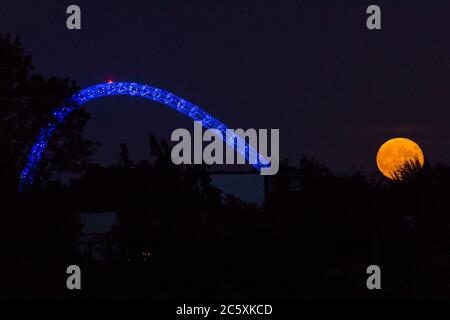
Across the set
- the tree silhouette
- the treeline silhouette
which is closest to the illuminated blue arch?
the tree silhouette

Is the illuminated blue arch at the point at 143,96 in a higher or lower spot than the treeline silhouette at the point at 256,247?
higher

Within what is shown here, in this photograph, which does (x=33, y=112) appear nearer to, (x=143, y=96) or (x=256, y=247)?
(x=143, y=96)

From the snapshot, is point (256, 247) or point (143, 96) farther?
point (143, 96)

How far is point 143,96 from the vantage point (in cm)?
4138

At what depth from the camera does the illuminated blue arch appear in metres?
33.9

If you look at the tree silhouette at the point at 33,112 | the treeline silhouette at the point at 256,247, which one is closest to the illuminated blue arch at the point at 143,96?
the tree silhouette at the point at 33,112

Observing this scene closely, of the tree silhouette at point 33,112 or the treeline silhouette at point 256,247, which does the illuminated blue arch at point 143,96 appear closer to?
the tree silhouette at point 33,112

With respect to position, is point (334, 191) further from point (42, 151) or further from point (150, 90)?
point (150, 90)

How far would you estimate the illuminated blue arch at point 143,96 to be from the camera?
111 ft

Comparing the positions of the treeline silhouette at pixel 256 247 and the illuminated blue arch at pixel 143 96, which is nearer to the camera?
the treeline silhouette at pixel 256 247

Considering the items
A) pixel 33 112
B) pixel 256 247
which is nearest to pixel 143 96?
pixel 33 112

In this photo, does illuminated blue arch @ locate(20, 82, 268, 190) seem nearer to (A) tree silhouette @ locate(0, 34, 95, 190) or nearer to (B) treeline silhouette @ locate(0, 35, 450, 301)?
(A) tree silhouette @ locate(0, 34, 95, 190)

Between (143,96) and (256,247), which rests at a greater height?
(143,96)
